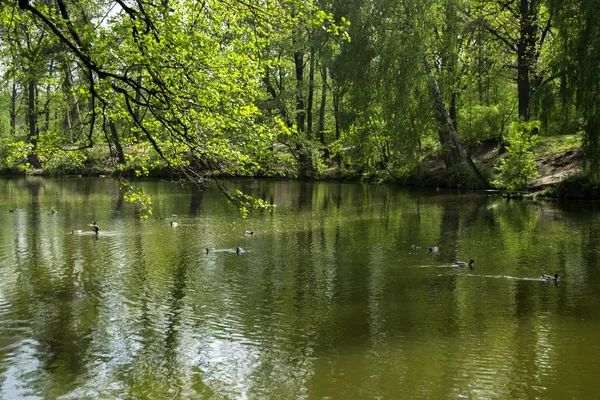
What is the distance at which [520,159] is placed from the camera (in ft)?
95.6

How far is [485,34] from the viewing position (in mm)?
34125

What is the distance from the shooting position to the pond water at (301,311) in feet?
24.6

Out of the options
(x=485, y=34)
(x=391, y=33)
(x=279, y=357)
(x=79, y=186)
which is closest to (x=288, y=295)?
(x=279, y=357)

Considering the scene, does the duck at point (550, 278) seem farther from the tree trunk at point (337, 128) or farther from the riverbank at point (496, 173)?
the tree trunk at point (337, 128)

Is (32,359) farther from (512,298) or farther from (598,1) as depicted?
(598,1)

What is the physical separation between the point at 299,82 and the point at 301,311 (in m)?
37.5

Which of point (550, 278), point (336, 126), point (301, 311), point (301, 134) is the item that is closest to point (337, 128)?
point (336, 126)

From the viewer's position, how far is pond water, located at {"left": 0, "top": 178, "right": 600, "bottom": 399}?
749cm

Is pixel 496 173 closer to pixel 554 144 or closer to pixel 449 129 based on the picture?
pixel 554 144

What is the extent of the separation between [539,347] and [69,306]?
27.3 feet

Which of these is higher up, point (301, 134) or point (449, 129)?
point (301, 134)

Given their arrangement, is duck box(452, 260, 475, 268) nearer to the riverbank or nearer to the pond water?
the pond water

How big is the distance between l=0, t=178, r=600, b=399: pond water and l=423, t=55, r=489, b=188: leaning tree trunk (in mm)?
11408

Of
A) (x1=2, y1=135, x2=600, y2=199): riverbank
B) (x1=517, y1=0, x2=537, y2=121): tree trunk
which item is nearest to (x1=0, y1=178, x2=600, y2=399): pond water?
(x1=2, y1=135, x2=600, y2=199): riverbank
